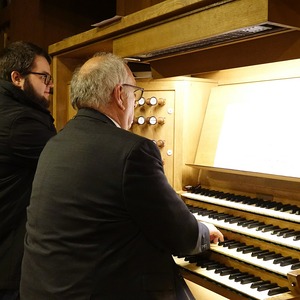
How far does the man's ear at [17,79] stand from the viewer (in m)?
2.46

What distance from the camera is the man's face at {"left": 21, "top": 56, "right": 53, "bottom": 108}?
249 cm

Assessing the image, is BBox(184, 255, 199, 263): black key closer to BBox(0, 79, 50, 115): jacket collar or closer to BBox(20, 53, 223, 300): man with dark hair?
BBox(20, 53, 223, 300): man with dark hair

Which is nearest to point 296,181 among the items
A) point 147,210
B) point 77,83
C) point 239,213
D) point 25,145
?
point 239,213

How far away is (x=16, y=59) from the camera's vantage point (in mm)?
2473

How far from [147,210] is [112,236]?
16 centimetres

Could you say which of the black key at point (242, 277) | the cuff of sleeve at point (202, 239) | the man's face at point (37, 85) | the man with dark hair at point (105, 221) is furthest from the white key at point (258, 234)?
the man's face at point (37, 85)

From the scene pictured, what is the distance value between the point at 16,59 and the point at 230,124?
1216 millimetres

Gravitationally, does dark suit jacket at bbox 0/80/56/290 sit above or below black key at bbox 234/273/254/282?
above

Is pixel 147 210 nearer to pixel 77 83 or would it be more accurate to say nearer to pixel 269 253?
pixel 77 83

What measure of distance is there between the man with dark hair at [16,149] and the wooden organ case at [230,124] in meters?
0.66

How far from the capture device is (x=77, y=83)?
182cm

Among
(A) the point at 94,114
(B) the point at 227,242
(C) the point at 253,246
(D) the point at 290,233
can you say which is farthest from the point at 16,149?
(D) the point at 290,233

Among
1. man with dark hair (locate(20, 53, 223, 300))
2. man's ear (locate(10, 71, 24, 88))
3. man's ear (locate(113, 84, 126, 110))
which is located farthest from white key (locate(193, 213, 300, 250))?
man's ear (locate(10, 71, 24, 88))

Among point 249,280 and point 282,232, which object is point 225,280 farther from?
point 282,232
